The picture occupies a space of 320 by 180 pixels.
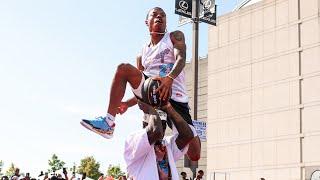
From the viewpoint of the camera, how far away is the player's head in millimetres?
6555

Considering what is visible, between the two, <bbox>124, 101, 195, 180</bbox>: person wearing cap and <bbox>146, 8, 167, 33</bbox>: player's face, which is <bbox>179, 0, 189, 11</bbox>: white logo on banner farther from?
<bbox>124, 101, 195, 180</bbox>: person wearing cap

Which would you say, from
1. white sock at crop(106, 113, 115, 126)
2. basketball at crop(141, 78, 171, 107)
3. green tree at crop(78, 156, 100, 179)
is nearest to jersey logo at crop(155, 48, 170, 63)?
basketball at crop(141, 78, 171, 107)

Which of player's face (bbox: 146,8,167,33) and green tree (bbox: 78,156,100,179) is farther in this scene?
green tree (bbox: 78,156,100,179)

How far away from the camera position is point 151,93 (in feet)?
19.9

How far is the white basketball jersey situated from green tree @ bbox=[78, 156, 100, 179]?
83569 mm

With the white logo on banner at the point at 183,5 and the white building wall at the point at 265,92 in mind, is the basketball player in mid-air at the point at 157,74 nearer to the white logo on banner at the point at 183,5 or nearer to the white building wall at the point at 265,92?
the white logo on banner at the point at 183,5

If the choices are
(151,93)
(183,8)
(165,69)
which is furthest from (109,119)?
(183,8)

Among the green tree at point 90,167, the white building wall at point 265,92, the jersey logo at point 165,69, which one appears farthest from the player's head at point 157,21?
the green tree at point 90,167

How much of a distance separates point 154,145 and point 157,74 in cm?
82

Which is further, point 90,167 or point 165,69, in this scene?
point 90,167

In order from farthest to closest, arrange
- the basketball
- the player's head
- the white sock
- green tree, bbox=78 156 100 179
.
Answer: green tree, bbox=78 156 100 179, the player's head, the white sock, the basketball

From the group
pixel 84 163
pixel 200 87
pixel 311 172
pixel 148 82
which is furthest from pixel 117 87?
pixel 84 163

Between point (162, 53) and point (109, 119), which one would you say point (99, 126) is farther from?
point (162, 53)

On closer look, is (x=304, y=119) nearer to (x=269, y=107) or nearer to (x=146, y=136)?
(x=269, y=107)
